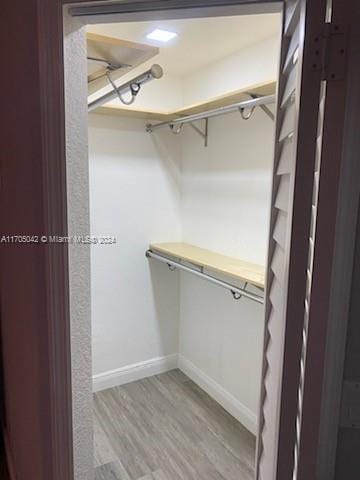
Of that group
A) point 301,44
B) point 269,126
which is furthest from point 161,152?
point 301,44

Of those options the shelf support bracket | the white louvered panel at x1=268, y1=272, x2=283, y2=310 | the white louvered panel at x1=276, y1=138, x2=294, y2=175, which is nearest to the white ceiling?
the shelf support bracket

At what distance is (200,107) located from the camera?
2.42 m

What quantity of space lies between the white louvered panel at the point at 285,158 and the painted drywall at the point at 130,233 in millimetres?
1997

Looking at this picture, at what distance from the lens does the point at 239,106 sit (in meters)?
2.02

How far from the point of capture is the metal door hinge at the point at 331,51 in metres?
0.66

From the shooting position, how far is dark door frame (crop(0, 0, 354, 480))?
93 cm

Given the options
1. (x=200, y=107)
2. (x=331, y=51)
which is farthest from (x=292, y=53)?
(x=200, y=107)

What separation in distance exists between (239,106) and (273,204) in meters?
1.19

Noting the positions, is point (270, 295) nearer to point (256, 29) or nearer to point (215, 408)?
point (256, 29)

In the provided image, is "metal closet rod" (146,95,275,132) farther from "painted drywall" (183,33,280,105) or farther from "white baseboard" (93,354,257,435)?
"white baseboard" (93,354,257,435)

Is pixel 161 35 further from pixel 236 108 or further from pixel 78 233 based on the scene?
pixel 78 233

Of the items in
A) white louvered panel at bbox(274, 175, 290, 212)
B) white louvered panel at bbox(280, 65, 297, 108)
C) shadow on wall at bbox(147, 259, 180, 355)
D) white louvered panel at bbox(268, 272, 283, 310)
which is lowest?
shadow on wall at bbox(147, 259, 180, 355)

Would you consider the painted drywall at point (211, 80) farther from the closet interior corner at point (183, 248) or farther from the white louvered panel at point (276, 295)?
the white louvered panel at point (276, 295)

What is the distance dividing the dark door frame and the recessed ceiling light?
3.11 ft
